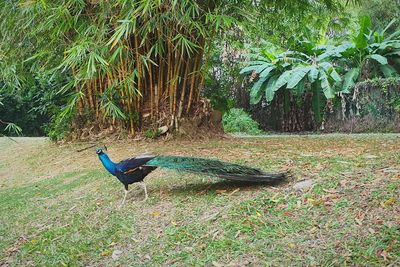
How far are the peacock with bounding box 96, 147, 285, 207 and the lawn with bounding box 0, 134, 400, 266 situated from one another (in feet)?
0.33

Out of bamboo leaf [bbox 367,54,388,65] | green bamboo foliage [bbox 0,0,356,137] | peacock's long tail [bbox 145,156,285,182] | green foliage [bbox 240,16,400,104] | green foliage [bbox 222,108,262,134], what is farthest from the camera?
green foliage [bbox 222,108,262,134]

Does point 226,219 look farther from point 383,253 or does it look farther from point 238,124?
point 238,124

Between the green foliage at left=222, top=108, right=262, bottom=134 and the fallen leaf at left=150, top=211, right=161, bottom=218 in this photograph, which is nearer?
the fallen leaf at left=150, top=211, right=161, bottom=218

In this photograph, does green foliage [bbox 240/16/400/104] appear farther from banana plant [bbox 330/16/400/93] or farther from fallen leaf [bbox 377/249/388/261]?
fallen leaf [bbox 377/249/388/261]

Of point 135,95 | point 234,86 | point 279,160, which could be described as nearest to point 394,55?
point 234,86

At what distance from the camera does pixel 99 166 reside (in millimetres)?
5777

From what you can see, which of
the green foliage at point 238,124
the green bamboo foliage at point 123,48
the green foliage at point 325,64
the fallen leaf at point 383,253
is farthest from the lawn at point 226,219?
the green foliage at point 238,124

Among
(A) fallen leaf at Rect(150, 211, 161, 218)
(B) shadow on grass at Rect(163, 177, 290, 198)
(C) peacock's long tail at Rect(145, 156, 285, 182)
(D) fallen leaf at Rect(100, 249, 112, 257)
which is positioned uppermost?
(C) peacock's long tail at Rect(145, 156, 285, 182)

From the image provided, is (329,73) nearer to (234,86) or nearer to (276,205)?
(234,86)

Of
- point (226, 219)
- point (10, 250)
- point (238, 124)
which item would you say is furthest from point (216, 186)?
point (238, 124)

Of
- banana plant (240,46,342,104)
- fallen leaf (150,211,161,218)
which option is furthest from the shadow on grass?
banana plant (240,46,342,104)

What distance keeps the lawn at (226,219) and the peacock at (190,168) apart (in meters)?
0.10

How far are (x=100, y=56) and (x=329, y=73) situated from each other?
6.60m

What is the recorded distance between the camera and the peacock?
370 centimetres
